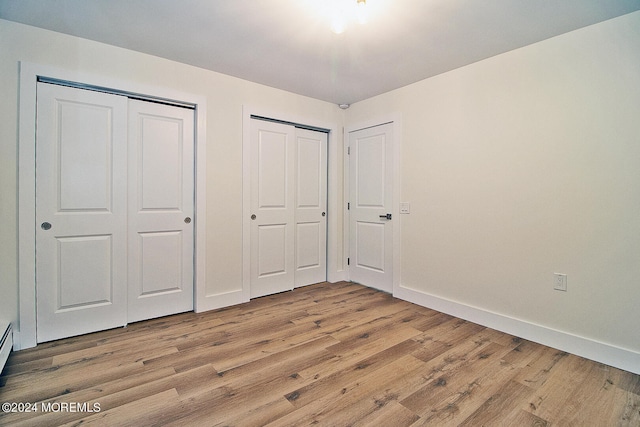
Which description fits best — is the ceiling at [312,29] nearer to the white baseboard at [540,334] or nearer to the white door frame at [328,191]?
the white door frame at [328,191]

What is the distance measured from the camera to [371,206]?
155 inches

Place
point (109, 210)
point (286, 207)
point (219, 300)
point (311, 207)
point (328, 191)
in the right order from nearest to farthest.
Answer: point (109, 210) < point (219, 300) < point (286, 207) < point (311, 207) < point (328, 191)

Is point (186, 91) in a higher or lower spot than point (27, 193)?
higher

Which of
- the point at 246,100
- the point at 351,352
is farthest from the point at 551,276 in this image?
the point at 246,100

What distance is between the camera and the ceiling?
2.05 m

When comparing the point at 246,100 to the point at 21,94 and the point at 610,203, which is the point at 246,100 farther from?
the point at 610,203

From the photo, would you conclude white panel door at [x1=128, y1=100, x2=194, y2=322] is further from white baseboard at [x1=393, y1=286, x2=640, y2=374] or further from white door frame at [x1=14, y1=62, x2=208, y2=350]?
white baseboard at [x1=393, y1=286, x2=640, y2=374]

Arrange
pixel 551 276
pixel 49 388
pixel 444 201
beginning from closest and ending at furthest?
pixel 49 388 < pixel 551 276 < pixel 444 201

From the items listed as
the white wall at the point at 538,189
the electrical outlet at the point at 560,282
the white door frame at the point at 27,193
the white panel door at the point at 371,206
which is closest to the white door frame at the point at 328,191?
the white panel door at the point at 371,206

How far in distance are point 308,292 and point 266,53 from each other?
2.67 m

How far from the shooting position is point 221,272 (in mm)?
3248

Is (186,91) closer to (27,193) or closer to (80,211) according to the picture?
(80,211)

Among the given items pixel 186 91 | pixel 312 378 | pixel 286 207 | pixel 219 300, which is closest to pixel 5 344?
pixel 219 300

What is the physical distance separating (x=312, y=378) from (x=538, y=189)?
2.31 meters
